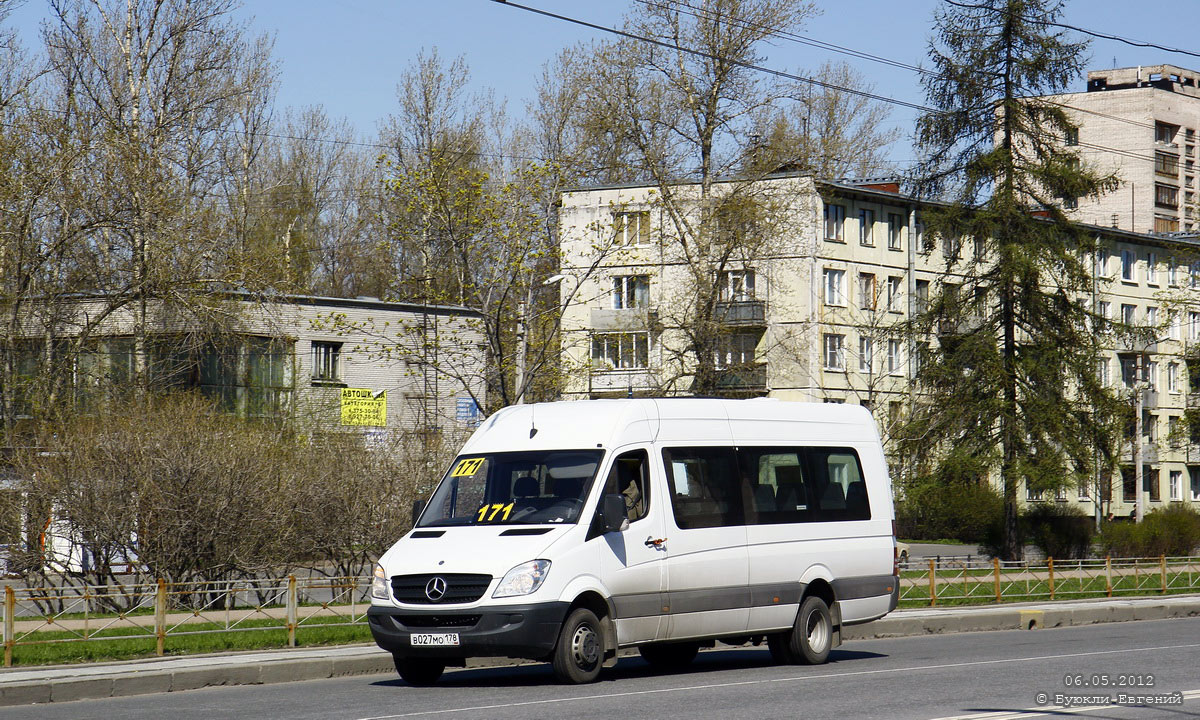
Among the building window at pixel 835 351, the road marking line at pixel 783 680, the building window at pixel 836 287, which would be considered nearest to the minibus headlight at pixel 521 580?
the road marking line at pixel 783 680

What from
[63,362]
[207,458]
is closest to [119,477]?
[207,458]

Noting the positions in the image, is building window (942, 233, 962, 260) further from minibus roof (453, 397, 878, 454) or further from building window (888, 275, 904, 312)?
minibus roof (453, 397, 878, 454)

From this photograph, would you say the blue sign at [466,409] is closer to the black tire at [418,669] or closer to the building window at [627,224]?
the building window at [627,224]

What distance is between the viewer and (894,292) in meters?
64.9

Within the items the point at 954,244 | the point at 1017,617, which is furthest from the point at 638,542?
the point at 954,244

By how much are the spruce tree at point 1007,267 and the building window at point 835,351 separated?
1870 cm

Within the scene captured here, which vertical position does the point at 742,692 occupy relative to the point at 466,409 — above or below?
below

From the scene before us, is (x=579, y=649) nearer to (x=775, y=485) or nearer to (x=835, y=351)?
(x=775, y=485)

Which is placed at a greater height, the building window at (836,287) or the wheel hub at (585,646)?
the building window at (836,287)

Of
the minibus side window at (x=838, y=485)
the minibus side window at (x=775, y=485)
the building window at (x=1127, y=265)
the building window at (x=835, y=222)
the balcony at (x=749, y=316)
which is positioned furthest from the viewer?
the building window at (x=1127, y=265)

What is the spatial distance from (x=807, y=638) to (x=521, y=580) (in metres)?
4.04

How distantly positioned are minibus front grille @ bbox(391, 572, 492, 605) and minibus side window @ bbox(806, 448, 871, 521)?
15.2ft

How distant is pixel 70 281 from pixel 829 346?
123ft

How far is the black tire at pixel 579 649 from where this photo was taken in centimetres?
1262
